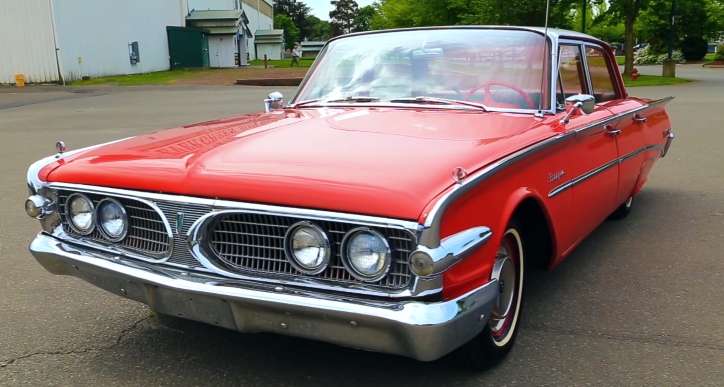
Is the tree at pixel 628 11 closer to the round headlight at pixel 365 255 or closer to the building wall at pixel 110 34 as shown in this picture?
the building wall at pixel 110 34

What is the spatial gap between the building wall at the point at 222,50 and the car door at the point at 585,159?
39969 mm

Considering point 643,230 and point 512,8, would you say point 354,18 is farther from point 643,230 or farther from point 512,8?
point 643,230

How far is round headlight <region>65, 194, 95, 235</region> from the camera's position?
9.48 ft

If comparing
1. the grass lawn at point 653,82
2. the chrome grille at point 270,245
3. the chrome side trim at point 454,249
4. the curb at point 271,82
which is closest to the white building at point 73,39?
the curb at point 271,82

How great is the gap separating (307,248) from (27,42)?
27.0 meters

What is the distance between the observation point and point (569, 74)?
410cm

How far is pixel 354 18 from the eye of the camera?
117000 mm

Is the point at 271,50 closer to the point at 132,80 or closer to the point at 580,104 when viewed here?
the point at 132,80

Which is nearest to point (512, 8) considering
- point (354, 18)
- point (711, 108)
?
point (711, 108)

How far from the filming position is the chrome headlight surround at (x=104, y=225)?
277 centimetres

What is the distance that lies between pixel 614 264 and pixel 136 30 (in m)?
32.8

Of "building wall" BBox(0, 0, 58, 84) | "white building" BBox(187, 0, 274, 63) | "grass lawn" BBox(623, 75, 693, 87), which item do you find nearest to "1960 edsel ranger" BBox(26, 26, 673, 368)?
"grass lawn" BBox(623, 75, 693, 87)

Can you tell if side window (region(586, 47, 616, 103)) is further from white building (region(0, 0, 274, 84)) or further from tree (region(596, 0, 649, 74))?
white building (region(0, 0, 274, 84))

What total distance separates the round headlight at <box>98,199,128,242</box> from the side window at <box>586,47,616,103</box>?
321cm
